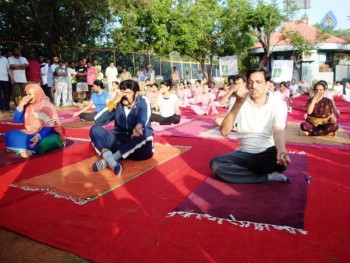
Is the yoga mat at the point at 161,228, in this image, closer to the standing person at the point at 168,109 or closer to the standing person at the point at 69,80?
the standing person at the point at 168,109

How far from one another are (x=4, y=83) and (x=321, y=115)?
321 inches

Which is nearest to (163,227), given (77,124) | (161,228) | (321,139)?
(161,228)

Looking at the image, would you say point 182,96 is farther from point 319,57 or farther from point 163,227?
point 319,57

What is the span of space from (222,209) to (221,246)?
569mm

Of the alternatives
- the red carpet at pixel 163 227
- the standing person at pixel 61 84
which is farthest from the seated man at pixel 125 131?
the standing person at pixel 61 84

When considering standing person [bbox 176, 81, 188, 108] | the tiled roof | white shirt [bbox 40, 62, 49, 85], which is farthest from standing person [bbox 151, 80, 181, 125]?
the tiled roof

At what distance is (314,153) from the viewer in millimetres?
4523

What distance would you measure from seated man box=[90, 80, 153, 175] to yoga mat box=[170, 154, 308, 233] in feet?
3.48

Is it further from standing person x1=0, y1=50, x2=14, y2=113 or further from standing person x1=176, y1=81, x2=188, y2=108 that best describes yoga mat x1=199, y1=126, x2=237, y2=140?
standing person x1=0, y1=50, x2=14, y2=113

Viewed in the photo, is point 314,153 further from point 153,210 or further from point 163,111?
point 163,111

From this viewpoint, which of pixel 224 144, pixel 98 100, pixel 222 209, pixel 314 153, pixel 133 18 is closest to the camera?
pixel 222 209

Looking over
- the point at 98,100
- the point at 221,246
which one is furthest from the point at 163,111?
the point at 221,246

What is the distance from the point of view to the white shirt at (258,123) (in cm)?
315

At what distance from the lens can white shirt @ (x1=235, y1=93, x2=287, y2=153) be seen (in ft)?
10.3
